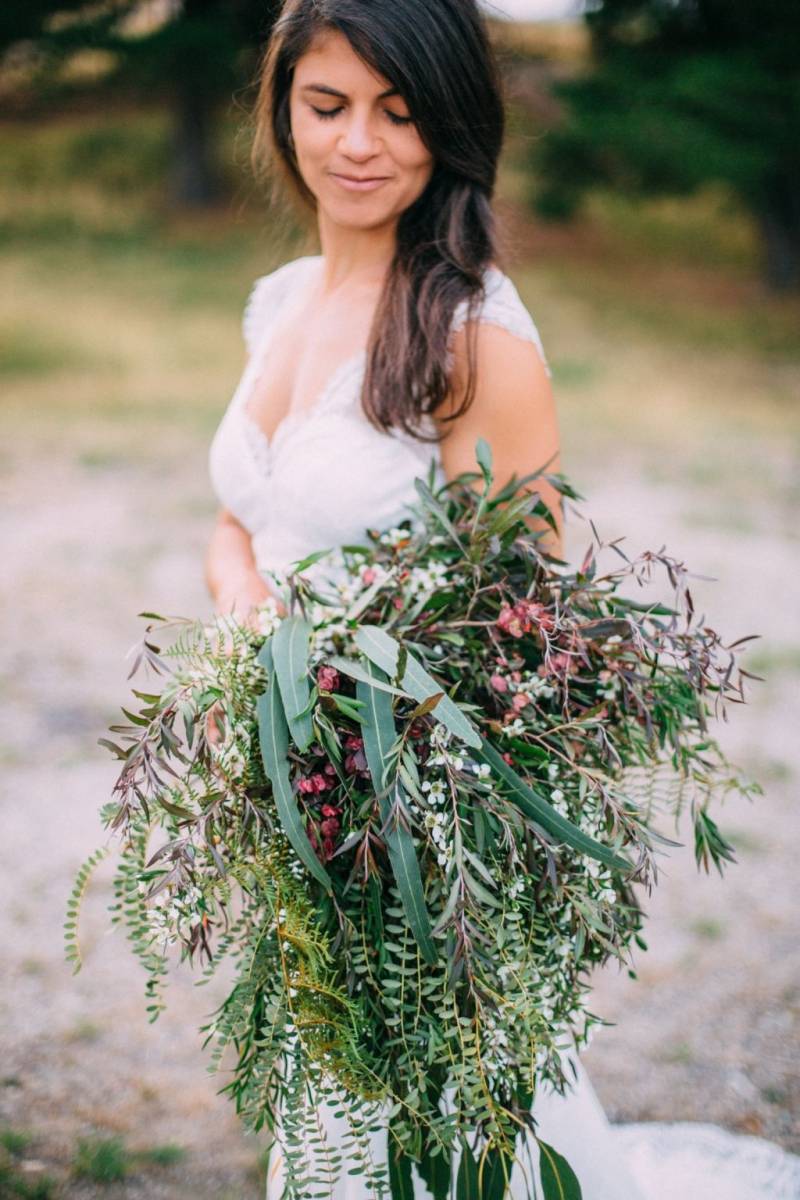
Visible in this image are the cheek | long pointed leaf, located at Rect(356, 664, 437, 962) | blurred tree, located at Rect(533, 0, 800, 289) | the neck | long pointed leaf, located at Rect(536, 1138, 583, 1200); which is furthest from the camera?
blurred tree, located at Rect(533, 0, 800, 289)

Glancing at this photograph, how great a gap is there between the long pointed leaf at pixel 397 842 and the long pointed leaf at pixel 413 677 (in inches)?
2.2

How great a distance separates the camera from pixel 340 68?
5.48 ft

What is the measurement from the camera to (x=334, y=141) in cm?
173

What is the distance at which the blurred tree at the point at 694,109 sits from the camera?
10.5 meters

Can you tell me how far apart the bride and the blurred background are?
0.23 m

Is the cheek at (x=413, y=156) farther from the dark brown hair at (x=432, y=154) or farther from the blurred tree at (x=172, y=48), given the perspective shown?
the blurred tree at (x=172, y=48)

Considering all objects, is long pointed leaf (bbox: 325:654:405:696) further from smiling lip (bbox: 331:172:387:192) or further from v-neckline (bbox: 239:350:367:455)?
smiling lip (bbox: 331:172:387:192)

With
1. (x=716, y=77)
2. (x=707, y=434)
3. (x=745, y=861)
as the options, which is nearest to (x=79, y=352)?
(x=707, y=434)

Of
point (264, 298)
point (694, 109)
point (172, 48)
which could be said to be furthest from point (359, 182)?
point (172, 48)

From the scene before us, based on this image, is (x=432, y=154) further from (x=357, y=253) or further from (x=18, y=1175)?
(x=18, y=1175)

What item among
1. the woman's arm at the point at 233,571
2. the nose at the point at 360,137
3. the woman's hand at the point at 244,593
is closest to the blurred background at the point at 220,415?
the nose at the point at 360,137

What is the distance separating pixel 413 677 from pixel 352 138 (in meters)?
0.94

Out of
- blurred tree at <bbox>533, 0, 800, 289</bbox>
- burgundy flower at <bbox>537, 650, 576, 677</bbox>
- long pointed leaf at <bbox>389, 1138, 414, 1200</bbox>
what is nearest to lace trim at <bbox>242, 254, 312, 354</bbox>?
burgundy flower at <bbox>537, 650, 576, 677</bbox>

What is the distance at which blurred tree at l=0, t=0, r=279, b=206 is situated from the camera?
11945 millimetres
